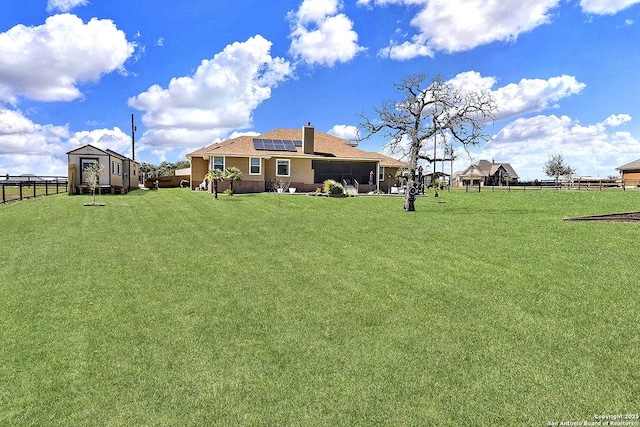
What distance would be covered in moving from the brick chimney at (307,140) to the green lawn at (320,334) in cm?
2237

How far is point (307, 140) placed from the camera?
31.0m

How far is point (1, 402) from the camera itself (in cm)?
333

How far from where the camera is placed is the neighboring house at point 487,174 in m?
80.8

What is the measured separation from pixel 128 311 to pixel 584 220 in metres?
13.7

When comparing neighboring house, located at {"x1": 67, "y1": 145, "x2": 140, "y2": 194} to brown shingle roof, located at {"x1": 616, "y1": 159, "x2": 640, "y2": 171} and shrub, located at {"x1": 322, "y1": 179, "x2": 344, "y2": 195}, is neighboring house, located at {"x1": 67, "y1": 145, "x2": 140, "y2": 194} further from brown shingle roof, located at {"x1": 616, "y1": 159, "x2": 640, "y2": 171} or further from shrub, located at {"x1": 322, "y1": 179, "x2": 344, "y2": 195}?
brown shingle roof, located at {"x1": 616, "y1": 159, "x2": 640, "y2": 171}

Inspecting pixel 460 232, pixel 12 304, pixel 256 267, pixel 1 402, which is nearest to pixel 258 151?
pixel 460 232

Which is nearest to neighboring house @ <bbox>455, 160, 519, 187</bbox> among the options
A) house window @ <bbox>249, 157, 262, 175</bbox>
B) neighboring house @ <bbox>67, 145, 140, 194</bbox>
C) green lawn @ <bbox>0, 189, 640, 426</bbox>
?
house window @ <bbox>249, 157, 262, 175</bbox>

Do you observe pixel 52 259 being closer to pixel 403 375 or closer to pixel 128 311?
pixel 128 311

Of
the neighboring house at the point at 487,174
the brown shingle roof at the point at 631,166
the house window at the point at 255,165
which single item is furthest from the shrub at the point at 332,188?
the neighboring house at the point at 487,174

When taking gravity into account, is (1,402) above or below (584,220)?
below

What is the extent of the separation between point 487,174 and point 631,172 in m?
36.4

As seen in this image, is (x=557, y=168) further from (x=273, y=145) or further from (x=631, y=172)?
(x=273, y=145)

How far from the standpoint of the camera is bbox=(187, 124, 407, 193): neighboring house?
29.0 m

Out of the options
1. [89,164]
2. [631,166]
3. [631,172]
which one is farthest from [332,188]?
[631,172]
